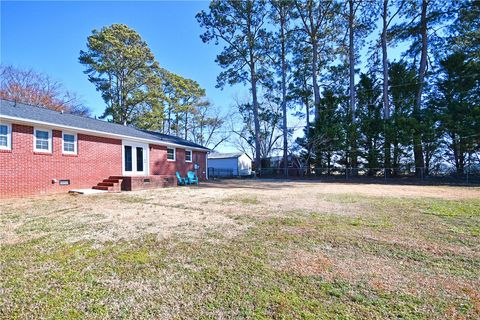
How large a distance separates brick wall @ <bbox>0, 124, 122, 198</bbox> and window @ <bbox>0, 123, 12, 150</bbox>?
0.30ft

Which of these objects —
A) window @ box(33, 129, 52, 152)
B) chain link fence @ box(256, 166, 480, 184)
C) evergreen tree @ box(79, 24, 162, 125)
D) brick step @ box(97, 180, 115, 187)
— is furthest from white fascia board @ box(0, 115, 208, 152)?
chain link fence @ box(256, 166, 480, 184)

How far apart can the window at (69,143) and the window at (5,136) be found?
63.3 inches

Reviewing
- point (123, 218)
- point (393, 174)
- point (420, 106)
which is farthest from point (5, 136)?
point (420, 106)

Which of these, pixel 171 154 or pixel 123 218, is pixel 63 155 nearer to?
pixel 123 218

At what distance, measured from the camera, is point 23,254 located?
275 centimetres

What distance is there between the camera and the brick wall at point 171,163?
507 inches

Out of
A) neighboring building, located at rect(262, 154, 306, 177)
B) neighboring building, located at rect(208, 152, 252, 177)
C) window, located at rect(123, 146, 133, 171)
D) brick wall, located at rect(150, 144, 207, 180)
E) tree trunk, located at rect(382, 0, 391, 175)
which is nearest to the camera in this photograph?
window, located at rect(123, 146, 133, 171)

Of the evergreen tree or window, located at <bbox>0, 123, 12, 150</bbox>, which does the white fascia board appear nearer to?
window, located at <bbox>0, 123, 12, 150</bbox>

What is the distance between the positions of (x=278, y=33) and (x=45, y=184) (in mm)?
20672

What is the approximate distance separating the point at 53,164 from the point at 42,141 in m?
0.89

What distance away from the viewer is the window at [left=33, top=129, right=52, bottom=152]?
7.81 m

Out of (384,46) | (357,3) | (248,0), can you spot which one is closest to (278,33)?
(248,0)

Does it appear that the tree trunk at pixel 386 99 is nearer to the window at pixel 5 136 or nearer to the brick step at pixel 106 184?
the brick step at pixel 106 184

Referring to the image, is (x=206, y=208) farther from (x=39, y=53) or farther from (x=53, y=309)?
(x=39, y=53)
